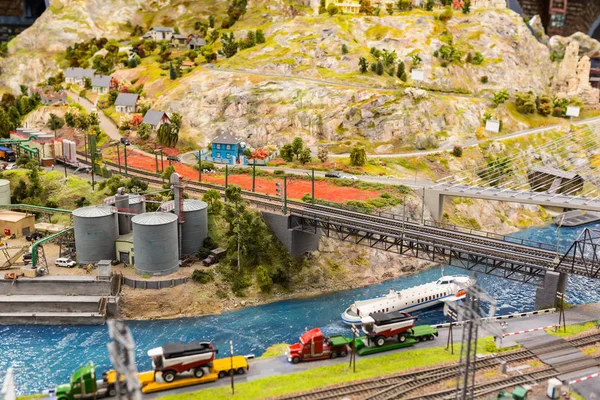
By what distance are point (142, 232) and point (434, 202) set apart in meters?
44.9

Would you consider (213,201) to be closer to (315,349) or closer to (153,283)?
(153,283)

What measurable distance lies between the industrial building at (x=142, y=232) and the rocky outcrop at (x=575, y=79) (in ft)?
377

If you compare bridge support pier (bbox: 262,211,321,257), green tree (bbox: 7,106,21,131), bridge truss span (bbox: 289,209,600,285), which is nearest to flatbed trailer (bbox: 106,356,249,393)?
bridge truss span (bbox: 289,209,600,285)

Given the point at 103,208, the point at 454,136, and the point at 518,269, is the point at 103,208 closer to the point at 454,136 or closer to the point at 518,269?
the point at 518,269

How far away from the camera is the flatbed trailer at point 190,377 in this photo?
154 ft

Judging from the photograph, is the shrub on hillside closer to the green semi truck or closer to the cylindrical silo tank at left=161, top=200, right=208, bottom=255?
the cylindrical silo tank at left=161, top=200, right=208, bottom=255

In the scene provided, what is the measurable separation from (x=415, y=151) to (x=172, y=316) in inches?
2601

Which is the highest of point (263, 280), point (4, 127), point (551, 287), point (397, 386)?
point (4, 127)

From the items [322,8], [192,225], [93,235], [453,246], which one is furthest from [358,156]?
[322,8]

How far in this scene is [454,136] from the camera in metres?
124

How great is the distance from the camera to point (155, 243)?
71.6 m

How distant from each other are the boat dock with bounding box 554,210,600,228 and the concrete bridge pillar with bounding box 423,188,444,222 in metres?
29.6

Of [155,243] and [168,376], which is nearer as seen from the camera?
[168,376]

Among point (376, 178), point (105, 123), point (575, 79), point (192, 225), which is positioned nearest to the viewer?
point (192, 225)
